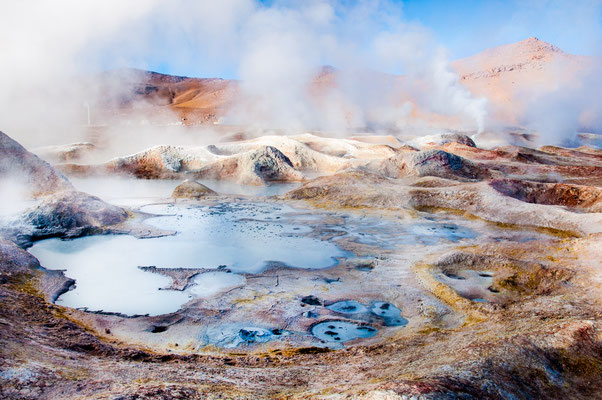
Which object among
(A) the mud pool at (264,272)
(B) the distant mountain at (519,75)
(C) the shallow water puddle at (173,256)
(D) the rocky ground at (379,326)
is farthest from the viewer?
(B) the distant mountain at (519,75)

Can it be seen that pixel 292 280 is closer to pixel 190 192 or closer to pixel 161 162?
pixel 190 192

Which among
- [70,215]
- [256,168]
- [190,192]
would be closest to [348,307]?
[70,215]

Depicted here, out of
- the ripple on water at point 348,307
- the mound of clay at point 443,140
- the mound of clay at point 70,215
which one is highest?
the mound of clay at point 443,140

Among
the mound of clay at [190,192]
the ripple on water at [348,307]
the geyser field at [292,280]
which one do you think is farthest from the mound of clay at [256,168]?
the ripple on water at [348,307]

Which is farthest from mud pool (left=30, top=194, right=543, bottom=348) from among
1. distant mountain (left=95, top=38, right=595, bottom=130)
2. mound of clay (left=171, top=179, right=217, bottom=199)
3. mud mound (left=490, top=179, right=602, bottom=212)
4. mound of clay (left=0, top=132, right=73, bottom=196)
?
distant mountain (left=95, top=38, right=595, bottom=130)

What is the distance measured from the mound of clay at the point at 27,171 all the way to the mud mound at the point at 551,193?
36.6 feet

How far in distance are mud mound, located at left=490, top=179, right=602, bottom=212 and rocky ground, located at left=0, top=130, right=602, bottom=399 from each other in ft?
0.29

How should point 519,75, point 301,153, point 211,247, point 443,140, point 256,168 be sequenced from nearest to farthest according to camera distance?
point 211,247 → point 256,168 → point 301,153 → point 443,140 → point 519,75

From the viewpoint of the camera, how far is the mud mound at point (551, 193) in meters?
12.7

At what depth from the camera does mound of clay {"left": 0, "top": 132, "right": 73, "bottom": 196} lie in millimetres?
10398

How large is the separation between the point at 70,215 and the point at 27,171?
238cm

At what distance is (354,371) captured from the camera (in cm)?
393

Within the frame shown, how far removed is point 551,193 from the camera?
13250 millimetres

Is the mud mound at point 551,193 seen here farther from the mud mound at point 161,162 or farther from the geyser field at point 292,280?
the mud mound at point 161,162
